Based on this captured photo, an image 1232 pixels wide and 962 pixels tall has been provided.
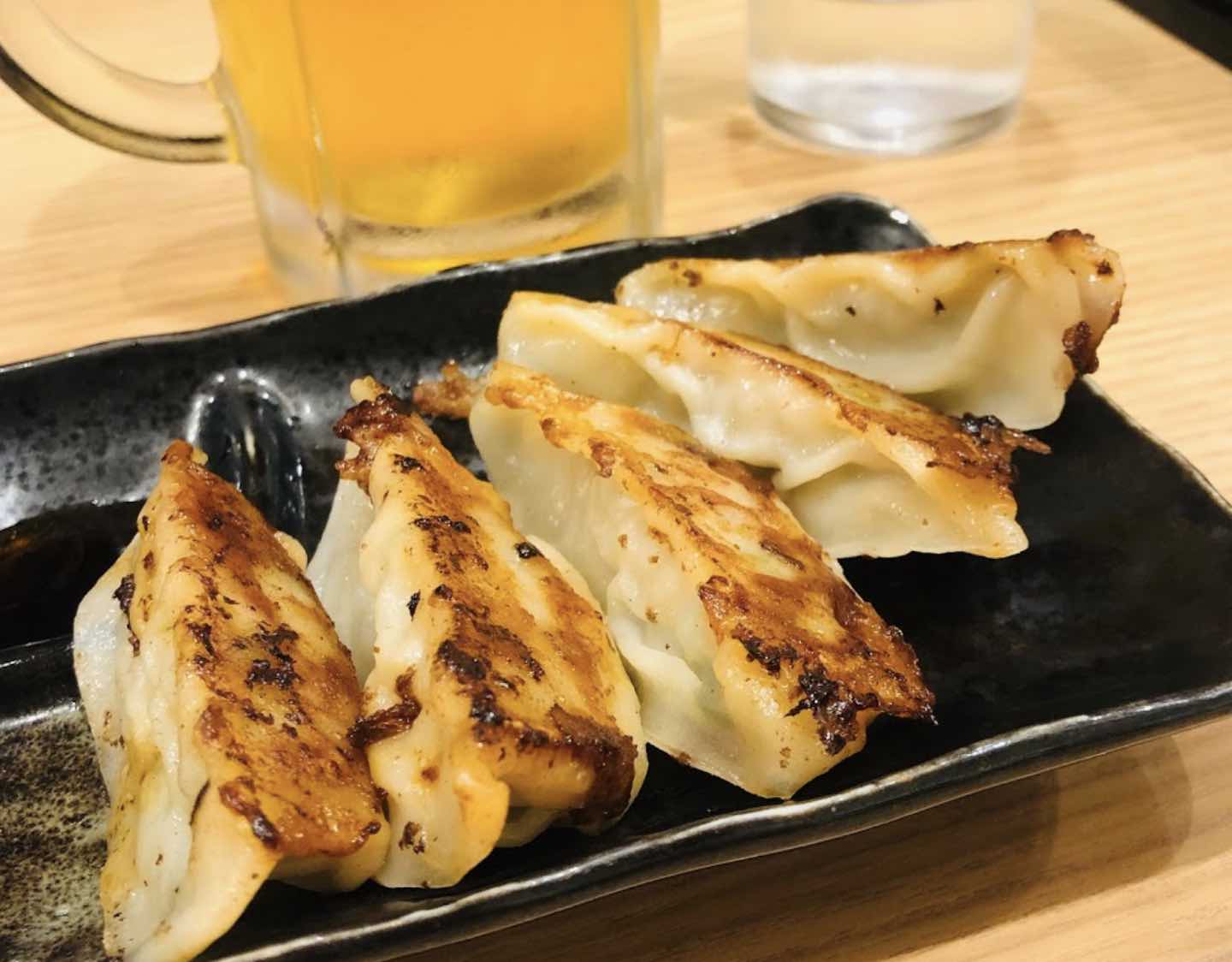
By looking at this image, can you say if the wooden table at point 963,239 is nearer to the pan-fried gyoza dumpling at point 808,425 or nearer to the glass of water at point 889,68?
the glass of water at point 889,68

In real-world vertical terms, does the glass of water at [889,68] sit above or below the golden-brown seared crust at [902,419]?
below

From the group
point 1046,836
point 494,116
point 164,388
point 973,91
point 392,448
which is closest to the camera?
point 1046,836

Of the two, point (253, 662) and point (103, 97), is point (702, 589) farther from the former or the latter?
point (103, 97)

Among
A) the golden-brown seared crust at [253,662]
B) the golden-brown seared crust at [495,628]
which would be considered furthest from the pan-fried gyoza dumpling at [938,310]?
the golden-brown seared crust at [253,662]

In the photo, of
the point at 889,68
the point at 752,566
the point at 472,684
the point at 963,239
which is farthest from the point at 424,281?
the point at 889,68

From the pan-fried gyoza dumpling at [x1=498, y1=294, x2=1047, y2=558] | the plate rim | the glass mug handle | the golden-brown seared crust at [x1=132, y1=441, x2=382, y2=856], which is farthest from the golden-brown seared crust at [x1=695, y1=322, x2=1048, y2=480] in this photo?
the glass mug handle

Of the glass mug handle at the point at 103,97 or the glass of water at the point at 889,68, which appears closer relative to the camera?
the glass mug handle at the point at 103,97

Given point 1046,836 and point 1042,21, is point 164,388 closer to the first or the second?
point 1046,836

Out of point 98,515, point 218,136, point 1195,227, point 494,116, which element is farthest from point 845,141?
point 98,515
